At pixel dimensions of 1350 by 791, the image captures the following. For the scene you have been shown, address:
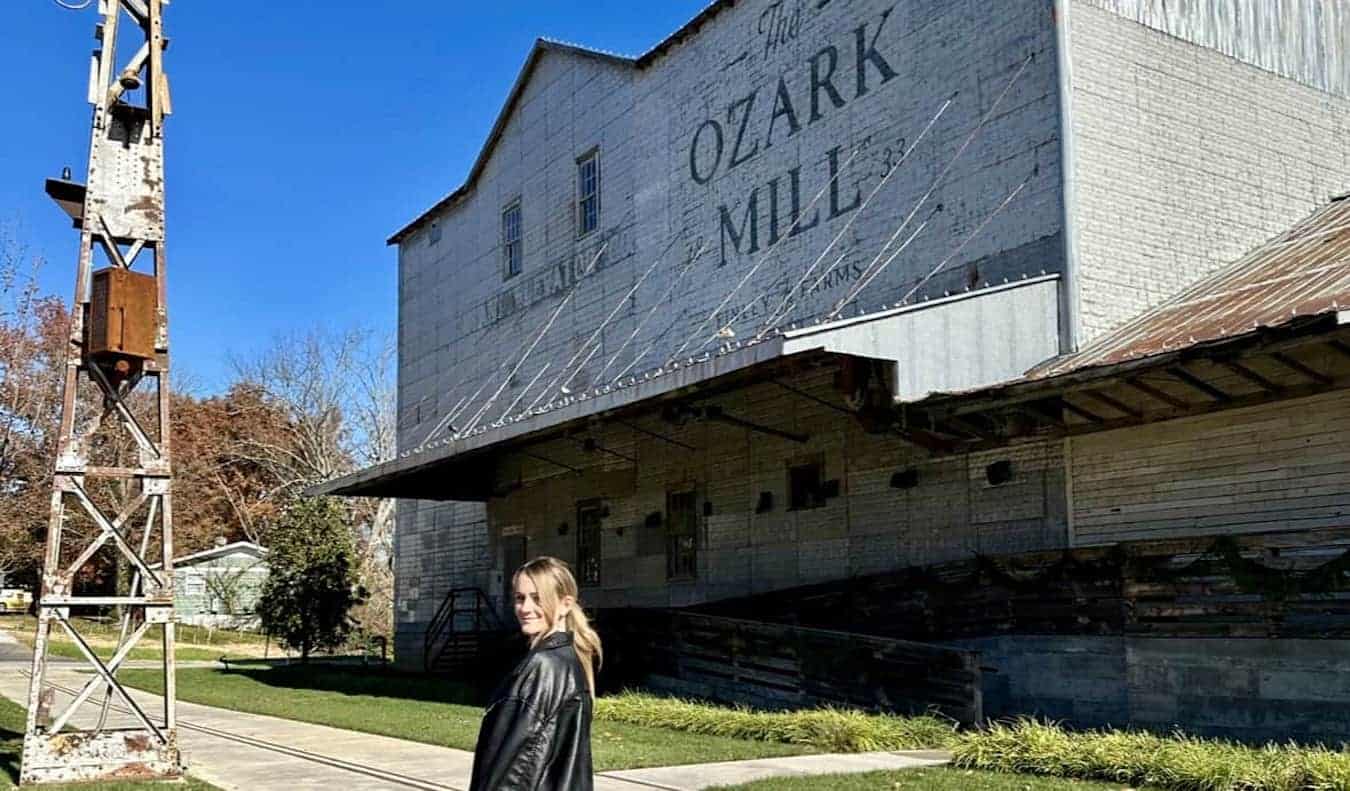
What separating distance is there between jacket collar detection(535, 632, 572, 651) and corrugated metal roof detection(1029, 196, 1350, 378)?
816 centimetres

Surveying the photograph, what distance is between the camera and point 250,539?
58.0 meters

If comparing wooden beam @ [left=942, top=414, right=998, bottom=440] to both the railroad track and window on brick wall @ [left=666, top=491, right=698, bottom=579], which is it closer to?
window on brick wall @ [left=666, top=491, right=698, bottom=579]

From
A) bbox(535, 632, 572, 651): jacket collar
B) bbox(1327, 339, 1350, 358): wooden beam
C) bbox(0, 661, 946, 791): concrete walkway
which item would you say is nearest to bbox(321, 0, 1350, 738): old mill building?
bbox(1327, 339, 1350, 358): wooden beam

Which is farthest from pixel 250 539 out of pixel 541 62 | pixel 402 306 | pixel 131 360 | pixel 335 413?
pixel 131 360

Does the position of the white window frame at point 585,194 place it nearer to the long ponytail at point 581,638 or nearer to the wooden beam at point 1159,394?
the wooden beam at point 1159,394

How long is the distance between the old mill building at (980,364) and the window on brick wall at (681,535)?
80 millimetres

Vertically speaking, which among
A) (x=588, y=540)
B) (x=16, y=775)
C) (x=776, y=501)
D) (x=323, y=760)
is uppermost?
(x=776, y=501)

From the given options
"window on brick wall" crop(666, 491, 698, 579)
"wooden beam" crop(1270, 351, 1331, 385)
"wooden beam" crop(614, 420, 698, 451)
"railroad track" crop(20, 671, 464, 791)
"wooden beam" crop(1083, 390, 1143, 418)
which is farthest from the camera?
"wooden beam" crop(614, 420, 698, 451)

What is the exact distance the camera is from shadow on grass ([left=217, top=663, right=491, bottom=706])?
20.5 metres

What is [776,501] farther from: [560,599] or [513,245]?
[560,599]

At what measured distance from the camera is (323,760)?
12641 mm

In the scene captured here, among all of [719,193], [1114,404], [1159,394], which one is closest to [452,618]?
[719,193]

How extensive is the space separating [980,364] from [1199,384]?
2268 millimetres

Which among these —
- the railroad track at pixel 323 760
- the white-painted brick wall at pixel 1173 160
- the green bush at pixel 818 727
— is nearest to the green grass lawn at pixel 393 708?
the green bush at pixel 818 727
